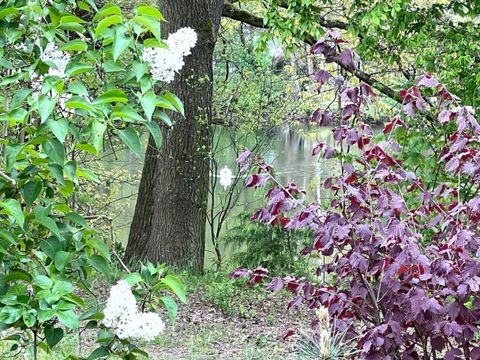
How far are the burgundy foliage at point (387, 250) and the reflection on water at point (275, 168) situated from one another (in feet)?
12.1

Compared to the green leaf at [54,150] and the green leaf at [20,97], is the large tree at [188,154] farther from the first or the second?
the green leaf at [54,150]

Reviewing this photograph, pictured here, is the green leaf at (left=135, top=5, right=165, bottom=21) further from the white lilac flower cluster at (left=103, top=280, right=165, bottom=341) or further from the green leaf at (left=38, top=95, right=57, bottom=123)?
the white lilac flower cluster at (left=103, top=280, right=165, bottom=341)

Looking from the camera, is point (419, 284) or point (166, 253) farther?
point (166, 253)

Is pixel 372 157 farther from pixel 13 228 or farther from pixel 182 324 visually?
pixel 182 324

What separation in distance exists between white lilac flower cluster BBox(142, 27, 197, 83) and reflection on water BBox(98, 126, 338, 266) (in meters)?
5.39

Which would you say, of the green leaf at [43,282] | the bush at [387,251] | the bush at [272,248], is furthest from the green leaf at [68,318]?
the bush at [272,248]

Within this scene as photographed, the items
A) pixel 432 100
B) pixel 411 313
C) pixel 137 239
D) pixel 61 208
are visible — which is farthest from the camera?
pixel 137 239

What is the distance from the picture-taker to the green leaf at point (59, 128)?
5.10 feet

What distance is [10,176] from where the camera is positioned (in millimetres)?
1866

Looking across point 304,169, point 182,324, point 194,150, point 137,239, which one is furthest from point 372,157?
point 304,169


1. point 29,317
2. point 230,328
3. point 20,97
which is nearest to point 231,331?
point 230,328

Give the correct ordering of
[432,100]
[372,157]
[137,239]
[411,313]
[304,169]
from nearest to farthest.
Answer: [411,313] < [372,157] < [432,100] < [137,239] < [304,169]

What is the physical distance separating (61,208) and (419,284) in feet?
5.96

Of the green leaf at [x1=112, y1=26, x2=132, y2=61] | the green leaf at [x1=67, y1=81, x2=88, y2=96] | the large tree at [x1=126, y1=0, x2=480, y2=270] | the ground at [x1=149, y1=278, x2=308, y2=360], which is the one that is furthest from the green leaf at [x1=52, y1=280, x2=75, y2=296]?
the large tree at [x1=126, y1=0, x2=480, y2=270]
